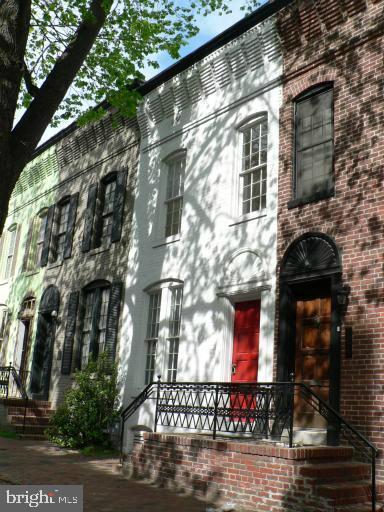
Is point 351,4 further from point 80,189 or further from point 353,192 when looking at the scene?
point 80,189

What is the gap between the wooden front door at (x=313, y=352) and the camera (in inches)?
388

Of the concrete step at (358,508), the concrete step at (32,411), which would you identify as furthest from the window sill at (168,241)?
the concrete step at (358,508)

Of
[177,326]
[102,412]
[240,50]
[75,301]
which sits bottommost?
[102,412]

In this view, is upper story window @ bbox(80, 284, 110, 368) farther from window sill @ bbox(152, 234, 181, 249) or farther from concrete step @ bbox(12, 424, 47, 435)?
window sill @ bbox(152, 234, 181, 249)

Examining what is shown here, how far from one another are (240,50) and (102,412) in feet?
29.1

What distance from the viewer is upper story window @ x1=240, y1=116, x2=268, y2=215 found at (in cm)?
1219

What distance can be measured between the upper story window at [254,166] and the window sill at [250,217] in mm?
197

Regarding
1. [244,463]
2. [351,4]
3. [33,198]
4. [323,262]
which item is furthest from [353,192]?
[33,198]

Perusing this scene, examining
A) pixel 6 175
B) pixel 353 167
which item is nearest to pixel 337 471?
pixel 353 167

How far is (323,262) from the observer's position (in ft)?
33.2

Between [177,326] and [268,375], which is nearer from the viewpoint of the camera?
[268,375]

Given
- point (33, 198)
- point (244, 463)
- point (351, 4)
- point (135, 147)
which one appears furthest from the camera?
point (33, 198)

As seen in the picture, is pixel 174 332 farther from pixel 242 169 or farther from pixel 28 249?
pixel 28 249

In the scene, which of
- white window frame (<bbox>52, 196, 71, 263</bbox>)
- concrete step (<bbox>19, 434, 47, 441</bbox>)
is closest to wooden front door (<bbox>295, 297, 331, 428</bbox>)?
concrete step (<bbox>19, 434, 47, 441</bbox>)
